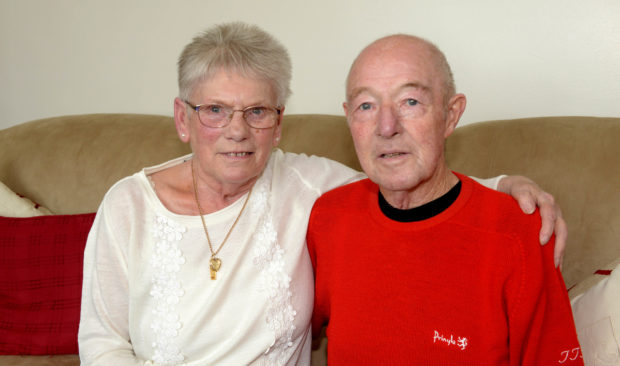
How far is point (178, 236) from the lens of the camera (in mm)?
1433

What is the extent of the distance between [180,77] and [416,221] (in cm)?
78

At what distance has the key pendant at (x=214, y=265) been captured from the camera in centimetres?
140

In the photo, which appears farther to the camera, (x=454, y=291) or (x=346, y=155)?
(x=346, y=155)

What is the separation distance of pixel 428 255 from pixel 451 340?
201 millimetres

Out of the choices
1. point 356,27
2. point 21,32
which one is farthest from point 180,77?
point 21,32

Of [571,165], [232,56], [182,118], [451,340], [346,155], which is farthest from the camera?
[346,155]

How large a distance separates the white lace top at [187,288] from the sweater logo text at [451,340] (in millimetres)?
434

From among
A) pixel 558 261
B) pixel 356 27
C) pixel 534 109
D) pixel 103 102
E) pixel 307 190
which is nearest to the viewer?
pixel 558 261

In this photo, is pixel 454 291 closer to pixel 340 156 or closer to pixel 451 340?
pixel 451 340

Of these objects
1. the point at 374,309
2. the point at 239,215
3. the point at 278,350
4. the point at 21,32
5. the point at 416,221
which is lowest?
the point at 278,350

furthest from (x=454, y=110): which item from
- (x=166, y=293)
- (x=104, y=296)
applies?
(x=104, y=296)

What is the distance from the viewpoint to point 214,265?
1.41 metres

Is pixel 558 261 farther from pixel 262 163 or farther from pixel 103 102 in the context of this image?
pixel 103 102

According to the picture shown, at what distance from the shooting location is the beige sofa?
1.58 meters
